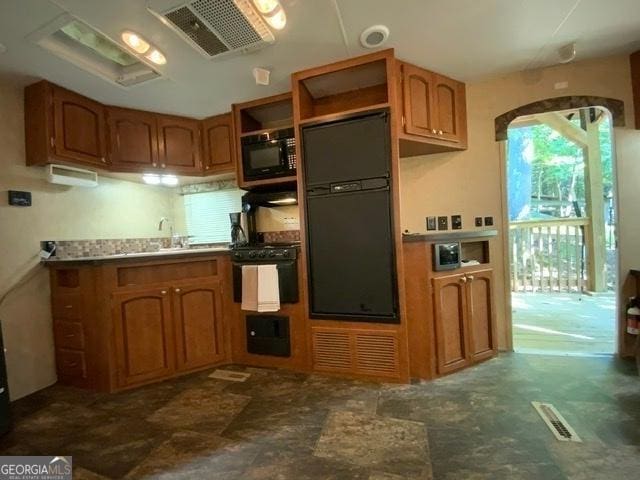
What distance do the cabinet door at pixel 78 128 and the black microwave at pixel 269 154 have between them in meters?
1.16

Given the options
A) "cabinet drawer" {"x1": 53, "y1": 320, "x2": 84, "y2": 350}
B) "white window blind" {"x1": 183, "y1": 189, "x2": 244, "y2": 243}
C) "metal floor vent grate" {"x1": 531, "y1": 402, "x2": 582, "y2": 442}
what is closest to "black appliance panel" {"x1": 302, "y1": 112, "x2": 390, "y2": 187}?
"white window blind" {"x1": 183, "y1": 189, "x2": 244, "y2": 243}

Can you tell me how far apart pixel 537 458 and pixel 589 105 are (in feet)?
8.39

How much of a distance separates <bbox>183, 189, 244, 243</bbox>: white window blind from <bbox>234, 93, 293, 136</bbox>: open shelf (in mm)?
709

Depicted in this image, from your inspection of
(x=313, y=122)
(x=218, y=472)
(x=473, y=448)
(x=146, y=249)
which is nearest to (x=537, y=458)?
(x=473, y=448)

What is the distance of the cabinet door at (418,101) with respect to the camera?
2184mm

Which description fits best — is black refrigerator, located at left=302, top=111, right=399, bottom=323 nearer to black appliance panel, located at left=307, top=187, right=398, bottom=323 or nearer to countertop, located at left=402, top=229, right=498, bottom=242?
black appliance panel, located at left=307, top=187, right=398, bottom=323

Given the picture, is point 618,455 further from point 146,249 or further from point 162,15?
point 146,249

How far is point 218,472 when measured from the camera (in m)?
1.29

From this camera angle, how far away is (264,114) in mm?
2826

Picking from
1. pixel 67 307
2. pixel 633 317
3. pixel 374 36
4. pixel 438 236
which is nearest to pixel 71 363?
pixel 67 307

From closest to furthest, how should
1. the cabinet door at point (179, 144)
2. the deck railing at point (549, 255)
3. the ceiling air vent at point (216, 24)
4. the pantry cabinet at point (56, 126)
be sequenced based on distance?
the ceiling air vent at point (216, 24) → the pantry cabinet at point (56, 126) → the cabinet door at point (179, 144) → the deck railing at point (549, 255)

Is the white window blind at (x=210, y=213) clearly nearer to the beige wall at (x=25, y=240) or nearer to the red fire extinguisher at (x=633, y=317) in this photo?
the beige wall at (x=25, y=240)

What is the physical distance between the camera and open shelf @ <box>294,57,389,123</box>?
2205mm

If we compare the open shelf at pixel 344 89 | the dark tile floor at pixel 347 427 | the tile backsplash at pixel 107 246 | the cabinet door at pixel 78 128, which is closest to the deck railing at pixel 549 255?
the dark tile floor at pixel 347 427
